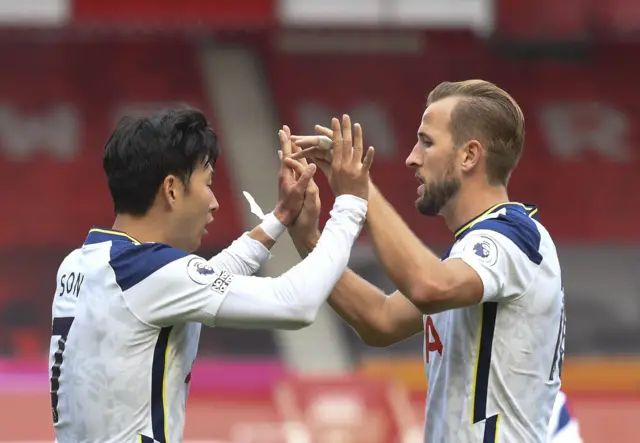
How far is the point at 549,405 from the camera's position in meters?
3.56

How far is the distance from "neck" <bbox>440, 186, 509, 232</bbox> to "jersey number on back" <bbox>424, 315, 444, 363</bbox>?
1.09 ft

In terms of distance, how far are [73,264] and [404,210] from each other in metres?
10.5

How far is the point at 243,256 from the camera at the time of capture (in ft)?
12.3

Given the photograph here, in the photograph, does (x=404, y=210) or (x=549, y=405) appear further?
(x=404, y=210)

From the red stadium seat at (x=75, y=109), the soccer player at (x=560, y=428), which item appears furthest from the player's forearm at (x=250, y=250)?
the red stadium seat at (x=75, y=109)

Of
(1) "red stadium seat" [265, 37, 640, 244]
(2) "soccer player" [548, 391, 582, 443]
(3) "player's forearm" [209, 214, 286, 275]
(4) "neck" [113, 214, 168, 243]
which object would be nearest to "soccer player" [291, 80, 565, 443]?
(3) "player's forearm" [209, 214, 286, 275]

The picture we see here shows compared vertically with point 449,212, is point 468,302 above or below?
below

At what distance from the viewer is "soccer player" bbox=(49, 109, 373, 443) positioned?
10.5ft

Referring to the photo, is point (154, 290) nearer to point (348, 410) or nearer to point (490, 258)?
point (490, 258)

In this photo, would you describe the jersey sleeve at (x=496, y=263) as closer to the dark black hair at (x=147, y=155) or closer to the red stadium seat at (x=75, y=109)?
the dark black hair at (x=147, y=155)

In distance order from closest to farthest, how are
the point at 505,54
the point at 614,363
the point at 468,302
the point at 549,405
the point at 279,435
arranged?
the point at 468,302 < the point at 549,405 < the point at 279,435 < the point at 614,363 < the point at 505,54

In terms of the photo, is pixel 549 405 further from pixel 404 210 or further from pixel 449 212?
pixel 404 210

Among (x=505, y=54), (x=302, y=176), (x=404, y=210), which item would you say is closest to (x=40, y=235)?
(x=404, y=210)

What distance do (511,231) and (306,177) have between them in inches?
25.7
